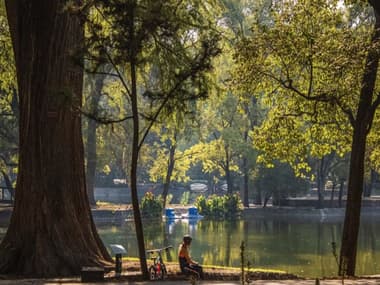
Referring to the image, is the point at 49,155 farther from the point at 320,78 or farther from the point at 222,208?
the point at 222,208

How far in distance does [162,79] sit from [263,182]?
33738mm

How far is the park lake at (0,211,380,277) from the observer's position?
2313 cm

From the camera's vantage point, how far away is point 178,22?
11562 millimetres

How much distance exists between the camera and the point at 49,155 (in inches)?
553

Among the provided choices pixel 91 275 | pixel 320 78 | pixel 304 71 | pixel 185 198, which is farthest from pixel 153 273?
pixel 185 198

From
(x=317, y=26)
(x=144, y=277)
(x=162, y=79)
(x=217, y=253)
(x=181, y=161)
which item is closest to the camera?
(x=144, y=277)

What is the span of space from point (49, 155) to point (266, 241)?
17817 mm

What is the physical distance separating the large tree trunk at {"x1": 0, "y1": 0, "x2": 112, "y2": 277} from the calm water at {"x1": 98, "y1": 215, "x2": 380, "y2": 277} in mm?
5532

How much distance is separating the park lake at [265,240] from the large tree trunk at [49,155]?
538 centimetres

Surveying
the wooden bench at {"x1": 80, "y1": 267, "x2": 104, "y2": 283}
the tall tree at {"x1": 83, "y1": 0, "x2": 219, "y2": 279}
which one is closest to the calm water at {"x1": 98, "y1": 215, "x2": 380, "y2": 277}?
the tall tree at {"x1": 83, "y1": 0, "x2": 219, "y2": 279}

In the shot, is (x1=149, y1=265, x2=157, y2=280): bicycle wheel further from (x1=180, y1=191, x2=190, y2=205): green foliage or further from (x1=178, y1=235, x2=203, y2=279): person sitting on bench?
(x1=180, y1=191, x2=190, y2=205): green foliage

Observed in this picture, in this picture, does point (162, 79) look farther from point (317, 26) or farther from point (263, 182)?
point (263, 182)

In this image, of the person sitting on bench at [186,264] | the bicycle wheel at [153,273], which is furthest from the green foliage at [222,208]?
the bicycle wheel at [153,273]

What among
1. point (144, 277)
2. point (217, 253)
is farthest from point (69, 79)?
point (217, 253)
